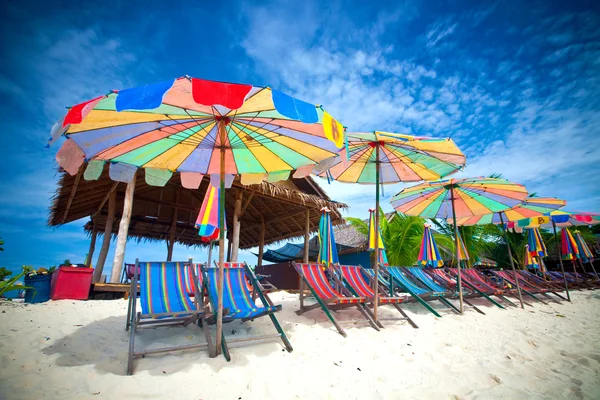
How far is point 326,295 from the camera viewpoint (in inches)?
149

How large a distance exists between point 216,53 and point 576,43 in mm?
8692

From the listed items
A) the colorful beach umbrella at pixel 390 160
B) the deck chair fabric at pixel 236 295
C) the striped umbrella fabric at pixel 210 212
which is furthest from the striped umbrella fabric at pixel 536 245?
the striped umbrella fabric at pixel 210 212

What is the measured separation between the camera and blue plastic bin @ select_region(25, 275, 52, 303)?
492 cm

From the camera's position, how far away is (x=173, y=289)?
328cm

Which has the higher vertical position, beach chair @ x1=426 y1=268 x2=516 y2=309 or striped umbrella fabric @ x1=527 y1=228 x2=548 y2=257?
striped umbrella fabric @ x1=527 y1=228 x2=548 y2=257

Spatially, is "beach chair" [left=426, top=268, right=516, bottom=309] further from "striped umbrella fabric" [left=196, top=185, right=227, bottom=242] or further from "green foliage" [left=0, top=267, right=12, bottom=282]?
"green foliage" [left=0, top=267, right=12, bottom=282]

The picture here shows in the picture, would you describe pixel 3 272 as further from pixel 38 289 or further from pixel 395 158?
pixel 395 158

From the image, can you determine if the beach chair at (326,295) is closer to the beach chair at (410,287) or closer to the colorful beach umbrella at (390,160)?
the colorful beach umbrella at (390,160)

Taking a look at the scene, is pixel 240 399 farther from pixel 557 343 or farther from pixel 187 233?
pixel 187 233

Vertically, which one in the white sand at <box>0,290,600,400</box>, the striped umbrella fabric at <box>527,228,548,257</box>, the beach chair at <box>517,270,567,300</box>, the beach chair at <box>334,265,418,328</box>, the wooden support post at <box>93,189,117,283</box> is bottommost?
the beach chair at <box>517,270,567,300</box>

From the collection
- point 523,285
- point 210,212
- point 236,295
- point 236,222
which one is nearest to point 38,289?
point 210,212

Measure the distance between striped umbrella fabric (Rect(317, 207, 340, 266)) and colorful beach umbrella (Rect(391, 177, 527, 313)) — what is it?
1648 millimetres

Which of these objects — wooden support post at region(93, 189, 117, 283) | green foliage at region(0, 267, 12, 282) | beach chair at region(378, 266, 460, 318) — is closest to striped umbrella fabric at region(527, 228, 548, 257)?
beach chair at region(378, 266, 460, 318)

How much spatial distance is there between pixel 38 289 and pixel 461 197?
806 centimetres
